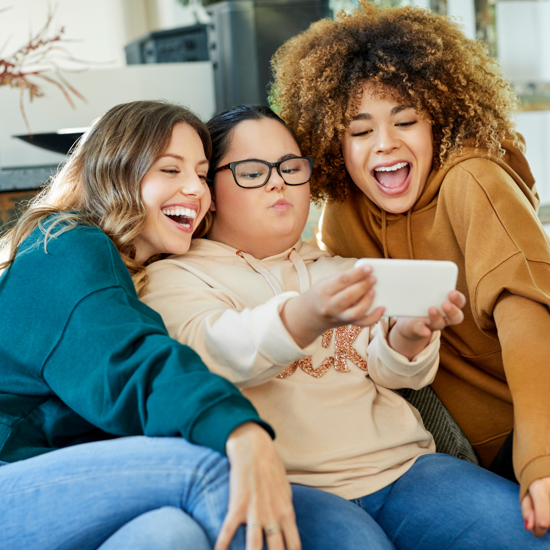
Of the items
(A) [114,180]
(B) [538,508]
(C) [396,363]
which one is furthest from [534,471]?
(A) [114,180]

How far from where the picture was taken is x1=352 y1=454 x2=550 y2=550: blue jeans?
1.01m

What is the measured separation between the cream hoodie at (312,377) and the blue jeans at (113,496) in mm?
190

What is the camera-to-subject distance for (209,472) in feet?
2.75

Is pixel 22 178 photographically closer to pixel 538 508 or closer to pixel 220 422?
pixel 220 422

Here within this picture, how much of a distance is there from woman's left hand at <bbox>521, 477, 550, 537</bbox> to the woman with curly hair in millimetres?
230

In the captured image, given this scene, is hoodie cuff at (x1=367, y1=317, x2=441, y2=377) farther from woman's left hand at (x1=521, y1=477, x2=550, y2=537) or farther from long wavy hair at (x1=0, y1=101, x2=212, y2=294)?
long wavy hair at (x1=0, y1=101, x2=212, y2=294)

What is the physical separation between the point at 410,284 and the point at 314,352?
1.10 feet

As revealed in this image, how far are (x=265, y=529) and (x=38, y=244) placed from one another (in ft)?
1.99

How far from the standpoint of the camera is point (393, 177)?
4.63 feet

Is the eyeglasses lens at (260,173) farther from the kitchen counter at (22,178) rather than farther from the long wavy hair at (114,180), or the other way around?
the kitchen counter at (22,178)

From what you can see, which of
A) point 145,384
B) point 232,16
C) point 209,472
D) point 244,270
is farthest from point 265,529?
point 232,16

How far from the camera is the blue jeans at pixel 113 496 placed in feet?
2.73

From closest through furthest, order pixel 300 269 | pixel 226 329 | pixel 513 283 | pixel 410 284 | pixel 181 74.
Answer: pixel 410 284
pixel 226 329
pixel 513 283
pixel 300 269
pixel 181 74

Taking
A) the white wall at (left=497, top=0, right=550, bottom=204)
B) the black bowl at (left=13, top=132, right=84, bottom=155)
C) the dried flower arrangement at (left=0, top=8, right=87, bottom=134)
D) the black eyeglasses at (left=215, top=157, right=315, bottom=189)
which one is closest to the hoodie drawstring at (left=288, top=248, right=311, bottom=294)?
the black eyeglasses at (left=215, top=157, right=315, bottom=189)
